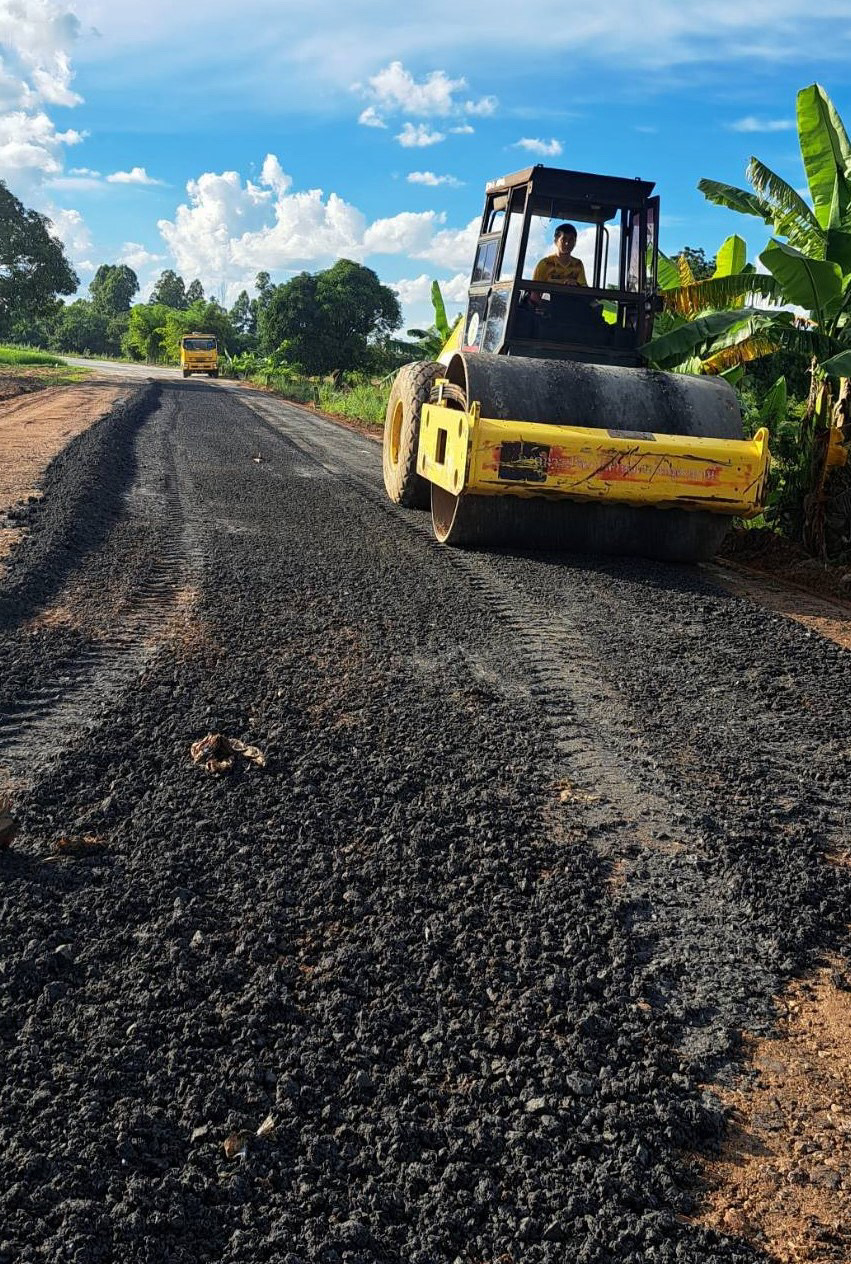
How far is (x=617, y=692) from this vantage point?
462cm

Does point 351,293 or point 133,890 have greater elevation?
point 351,293

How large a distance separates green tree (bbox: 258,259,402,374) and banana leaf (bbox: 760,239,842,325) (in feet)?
112

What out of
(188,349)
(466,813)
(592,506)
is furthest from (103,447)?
(188,349)

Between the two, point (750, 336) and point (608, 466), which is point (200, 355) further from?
point (608, 466)

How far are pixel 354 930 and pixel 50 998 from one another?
30.8 inches

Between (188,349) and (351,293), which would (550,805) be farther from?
(188,349)

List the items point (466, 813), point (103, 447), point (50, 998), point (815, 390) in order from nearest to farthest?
point (50, 998) < point (466, 813) < point (815, 390) < point (103, 447)

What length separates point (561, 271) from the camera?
819 cm

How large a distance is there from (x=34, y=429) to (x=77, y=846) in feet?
45.2

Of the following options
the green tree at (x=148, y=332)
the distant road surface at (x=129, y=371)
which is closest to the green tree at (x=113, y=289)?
Result: the green tree at (x=148, y=332)

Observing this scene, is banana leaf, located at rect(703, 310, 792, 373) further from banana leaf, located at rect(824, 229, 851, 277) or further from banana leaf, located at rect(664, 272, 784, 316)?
banana leaf, located at rect(824, 229, 851, 277)

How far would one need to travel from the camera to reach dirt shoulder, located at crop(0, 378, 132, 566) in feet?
29.5

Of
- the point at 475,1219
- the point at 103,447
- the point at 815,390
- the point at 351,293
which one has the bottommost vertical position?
the point at 475,1219

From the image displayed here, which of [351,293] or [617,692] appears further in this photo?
[351,293]
